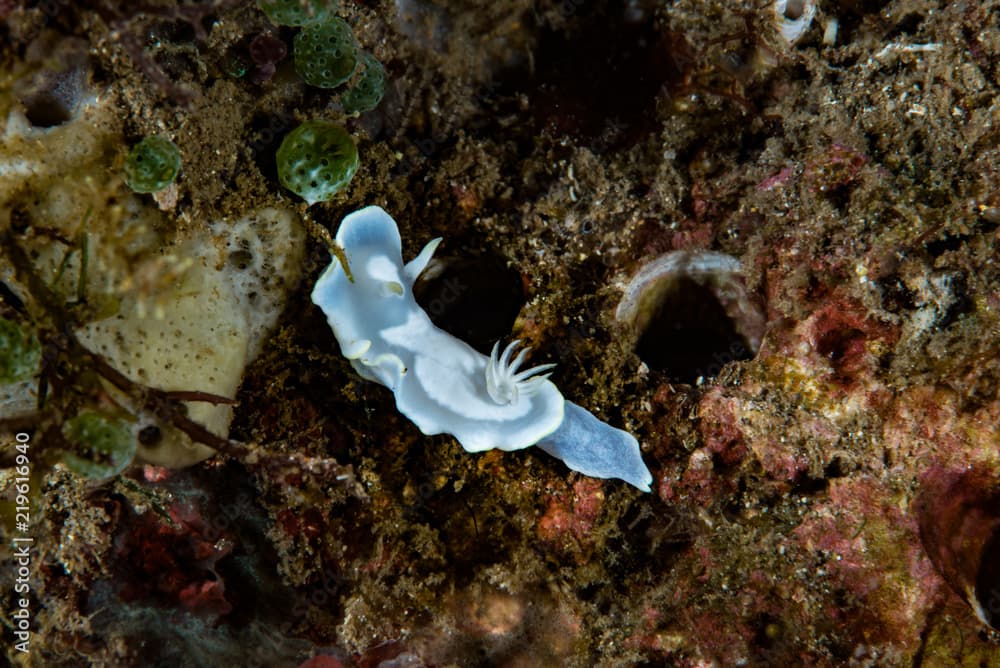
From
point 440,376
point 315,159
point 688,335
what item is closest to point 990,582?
point 688,335

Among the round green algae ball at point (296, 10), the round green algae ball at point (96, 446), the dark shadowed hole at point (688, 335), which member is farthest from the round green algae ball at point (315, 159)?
the dark shadowed hole at point (688, 335)

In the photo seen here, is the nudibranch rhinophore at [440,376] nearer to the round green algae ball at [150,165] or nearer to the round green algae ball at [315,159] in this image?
the round green algae ball at [315,159]

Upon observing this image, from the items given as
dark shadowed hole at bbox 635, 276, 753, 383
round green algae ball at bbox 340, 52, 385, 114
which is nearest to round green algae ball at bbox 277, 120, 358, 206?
round green algae ball at bbox 340, 52, 385, 114

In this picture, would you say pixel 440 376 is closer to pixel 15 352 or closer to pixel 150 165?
pixel 150 165

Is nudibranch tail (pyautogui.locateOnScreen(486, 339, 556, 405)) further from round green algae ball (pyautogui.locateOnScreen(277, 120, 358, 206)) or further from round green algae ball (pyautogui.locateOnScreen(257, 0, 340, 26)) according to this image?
round green algae ball (pyautogui.locateOnScreen(257, 0, 340, 26))

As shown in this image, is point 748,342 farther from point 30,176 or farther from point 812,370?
point 30,176
